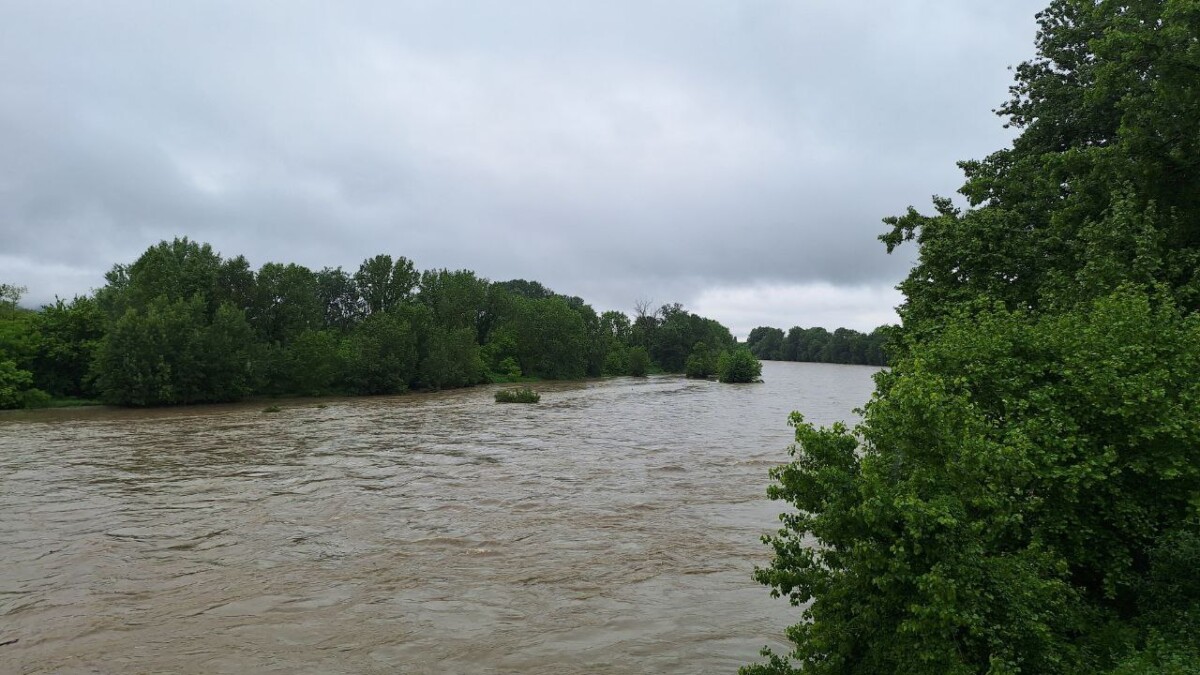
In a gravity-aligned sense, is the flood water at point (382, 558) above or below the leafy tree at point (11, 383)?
below

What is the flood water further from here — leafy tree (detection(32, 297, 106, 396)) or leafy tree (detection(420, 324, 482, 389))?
leafy tree (detection(420, 324, 482, 389))

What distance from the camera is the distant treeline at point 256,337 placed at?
4800cm

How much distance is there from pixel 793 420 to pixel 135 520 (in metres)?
16.2

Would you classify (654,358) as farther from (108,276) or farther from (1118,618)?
(1118,618)

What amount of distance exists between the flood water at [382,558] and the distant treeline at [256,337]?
75.9 ft

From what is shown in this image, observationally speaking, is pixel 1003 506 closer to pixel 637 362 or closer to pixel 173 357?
pixel 173 357

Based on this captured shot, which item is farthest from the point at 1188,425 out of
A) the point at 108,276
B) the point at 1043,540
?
the point at 108,276

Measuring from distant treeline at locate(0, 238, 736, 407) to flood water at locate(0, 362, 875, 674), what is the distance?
2312 cm

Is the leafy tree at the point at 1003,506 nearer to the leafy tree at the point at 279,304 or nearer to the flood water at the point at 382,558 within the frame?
the flood water at the point at 382,558

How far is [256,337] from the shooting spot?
60906mm

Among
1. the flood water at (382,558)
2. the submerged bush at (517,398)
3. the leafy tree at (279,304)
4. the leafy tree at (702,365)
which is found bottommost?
the flood water at (382,558)

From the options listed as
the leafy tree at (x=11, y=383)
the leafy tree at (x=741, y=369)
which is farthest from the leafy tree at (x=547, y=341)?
the leafy tree at (x=11, y=383)

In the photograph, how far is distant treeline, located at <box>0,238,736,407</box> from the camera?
48000 millimetres

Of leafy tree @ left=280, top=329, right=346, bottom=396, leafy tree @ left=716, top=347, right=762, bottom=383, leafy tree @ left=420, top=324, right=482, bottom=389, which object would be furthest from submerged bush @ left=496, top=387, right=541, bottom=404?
leafy tree @ left=716, top=347, right=762, bottom=383
